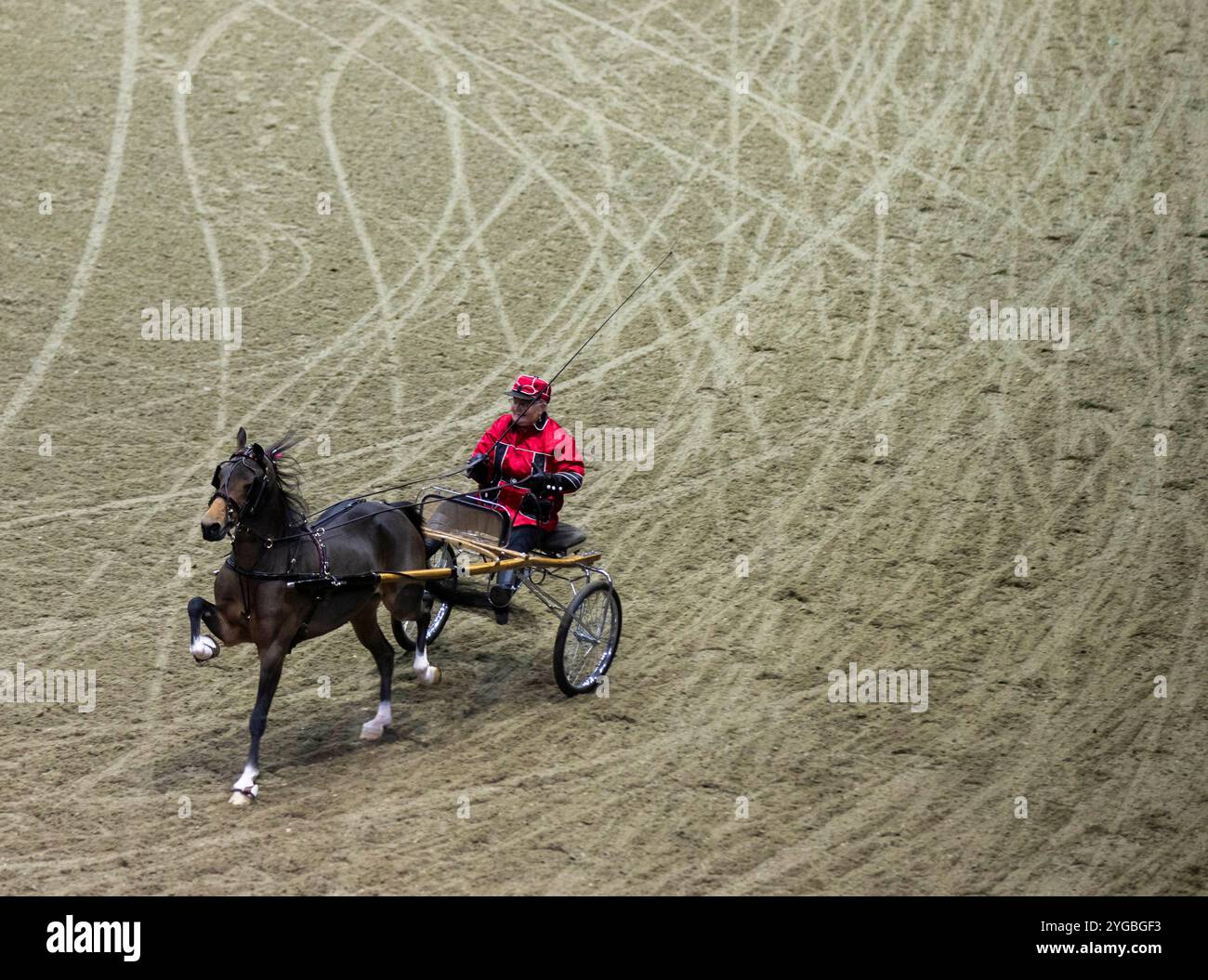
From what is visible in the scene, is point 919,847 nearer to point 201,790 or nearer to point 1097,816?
point 1097,816

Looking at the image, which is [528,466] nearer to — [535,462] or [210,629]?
[535,462]

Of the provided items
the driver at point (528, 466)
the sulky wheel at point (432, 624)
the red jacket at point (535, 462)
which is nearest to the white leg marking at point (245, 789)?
the sulky wheel at point (432, 624)

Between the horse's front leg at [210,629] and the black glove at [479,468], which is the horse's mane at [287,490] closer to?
the horse's front leg at [210,629]

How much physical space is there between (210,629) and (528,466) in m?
2.59

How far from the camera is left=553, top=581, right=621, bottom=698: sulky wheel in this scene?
10.6 meters

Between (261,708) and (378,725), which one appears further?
(378,725)

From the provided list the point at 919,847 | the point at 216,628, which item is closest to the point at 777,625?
the point at 919,847

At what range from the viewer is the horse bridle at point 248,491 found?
8828 mm

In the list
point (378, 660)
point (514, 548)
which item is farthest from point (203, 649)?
point (514, 548)

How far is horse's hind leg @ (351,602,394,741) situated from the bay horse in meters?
0.02

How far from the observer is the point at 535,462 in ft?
35.1

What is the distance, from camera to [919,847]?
947 centimetres

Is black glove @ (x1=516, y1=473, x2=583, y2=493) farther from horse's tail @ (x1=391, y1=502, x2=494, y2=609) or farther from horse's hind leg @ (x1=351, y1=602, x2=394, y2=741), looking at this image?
horse's hind leg @ (x1=351, y1=602, x2=394, y2=741)

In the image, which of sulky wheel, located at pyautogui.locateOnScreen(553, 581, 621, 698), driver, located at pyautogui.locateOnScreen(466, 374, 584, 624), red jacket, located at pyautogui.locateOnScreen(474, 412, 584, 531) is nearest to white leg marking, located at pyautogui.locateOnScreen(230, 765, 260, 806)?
driver, located at pyautogui.locateOnScreen(466, 374, 584, 624)
